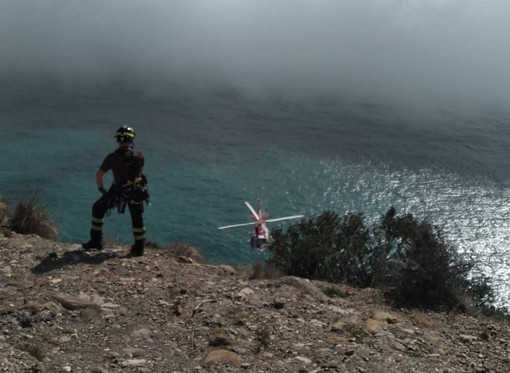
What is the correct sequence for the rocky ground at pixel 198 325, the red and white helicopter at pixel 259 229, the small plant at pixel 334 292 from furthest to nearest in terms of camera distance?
the red and white helicopter at pixel 259 229 < the small plant at pixel 334 292 < the rocky ground at pixel 198 325

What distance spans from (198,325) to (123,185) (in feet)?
10.8

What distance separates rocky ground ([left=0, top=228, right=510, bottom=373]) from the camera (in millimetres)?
7707

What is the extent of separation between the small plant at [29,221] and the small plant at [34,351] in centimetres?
585

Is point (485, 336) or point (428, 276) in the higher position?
point (428, 276)

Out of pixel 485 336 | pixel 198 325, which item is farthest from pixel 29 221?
pixel 485 336

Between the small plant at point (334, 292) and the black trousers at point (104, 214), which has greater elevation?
the black trousers at point (104, 214)

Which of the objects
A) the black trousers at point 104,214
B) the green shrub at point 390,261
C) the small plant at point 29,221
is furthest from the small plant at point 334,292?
the small plant at point 29,221

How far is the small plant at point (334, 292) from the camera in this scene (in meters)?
11.0

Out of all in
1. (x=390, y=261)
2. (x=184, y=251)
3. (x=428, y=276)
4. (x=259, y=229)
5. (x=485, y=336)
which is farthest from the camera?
(x=259, y=229)

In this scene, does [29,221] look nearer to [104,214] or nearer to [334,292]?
[104,214]

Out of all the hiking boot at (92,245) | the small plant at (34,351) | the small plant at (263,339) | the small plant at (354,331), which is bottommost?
the small plant at (34,351)

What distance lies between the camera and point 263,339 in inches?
332

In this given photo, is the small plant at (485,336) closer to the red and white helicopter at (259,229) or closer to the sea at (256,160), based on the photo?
the sea at (256,160)

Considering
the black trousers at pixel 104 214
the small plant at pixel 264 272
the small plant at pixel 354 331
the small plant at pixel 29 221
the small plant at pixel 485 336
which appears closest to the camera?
the small plant at pixel 354 331
